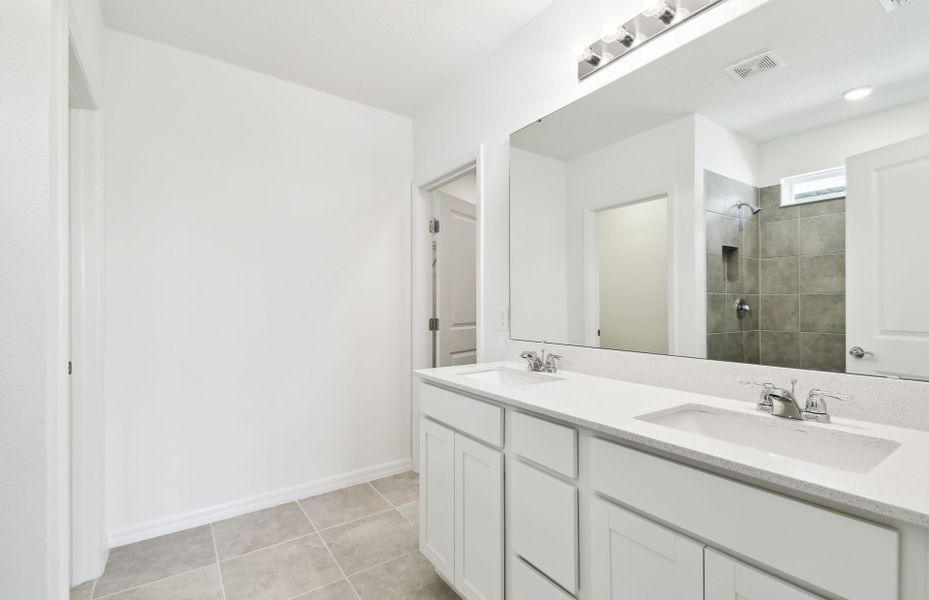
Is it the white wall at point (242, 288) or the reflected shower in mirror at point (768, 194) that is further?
the white wall at point (242, 288)

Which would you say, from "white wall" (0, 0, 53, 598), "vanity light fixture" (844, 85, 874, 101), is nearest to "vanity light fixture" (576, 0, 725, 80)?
"vanity light fixture" (844, 85, 874, 101)

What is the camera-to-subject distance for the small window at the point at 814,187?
3.68ft

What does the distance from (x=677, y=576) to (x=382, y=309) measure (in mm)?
2376

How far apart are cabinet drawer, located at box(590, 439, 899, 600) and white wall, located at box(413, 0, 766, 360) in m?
1.34

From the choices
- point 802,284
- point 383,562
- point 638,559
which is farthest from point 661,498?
point 383,562

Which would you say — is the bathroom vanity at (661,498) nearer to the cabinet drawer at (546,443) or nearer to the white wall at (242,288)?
the cabinet drawer at (546,443)

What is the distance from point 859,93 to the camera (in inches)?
42.6

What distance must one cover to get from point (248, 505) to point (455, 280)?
6.42 ft

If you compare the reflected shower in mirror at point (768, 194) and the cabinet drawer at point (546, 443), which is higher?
the reflected shower in mirror at point (768, 194)

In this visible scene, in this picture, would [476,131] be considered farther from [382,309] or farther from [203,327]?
[203,327]

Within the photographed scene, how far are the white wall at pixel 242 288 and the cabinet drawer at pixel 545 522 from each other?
1.76m

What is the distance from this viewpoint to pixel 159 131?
2227 millimetres

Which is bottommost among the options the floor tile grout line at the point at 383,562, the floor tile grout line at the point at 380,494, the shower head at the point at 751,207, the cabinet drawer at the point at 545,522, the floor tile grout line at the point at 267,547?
the floor tile grout line at the point at 380,494

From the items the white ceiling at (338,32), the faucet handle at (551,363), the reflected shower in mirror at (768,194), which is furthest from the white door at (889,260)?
the white ceiling at (338,32)
